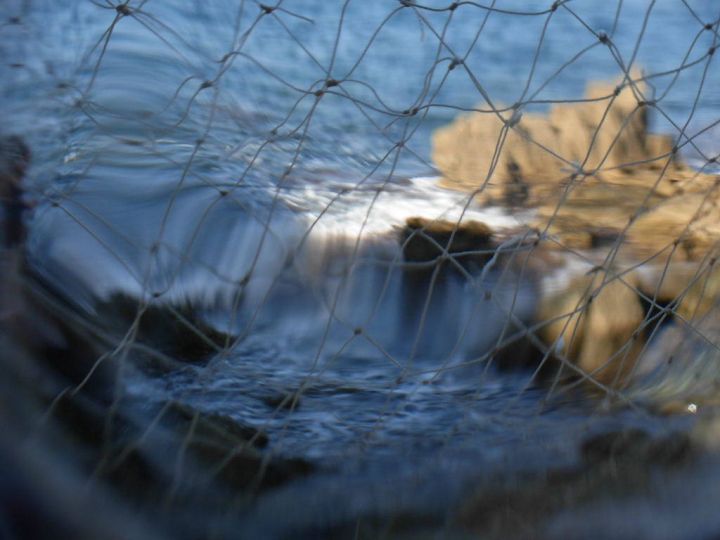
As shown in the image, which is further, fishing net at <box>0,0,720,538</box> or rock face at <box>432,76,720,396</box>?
rock face at <box>432,76,720,396</box>

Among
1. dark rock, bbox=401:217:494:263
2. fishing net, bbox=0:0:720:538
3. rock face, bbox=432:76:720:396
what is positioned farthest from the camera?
dark rock, bbox=401:217:494:263

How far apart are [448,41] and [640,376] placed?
1.02 metres

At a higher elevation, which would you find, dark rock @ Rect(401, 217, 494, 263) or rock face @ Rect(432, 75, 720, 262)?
rock face @ Rect(432, 75, 720, 262)

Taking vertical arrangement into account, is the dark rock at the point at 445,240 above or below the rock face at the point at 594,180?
below

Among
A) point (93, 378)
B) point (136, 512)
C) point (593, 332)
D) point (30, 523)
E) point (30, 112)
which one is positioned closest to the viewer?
point (30, 523)

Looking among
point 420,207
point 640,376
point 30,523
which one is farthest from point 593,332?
point 30,523

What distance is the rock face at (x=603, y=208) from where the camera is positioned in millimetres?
1438

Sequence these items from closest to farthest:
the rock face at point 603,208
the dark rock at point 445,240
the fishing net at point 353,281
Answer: the fishing net at point 353,281 → the rock face at point 603,208 → the dark rock at point 445,240

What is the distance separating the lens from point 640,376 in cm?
135

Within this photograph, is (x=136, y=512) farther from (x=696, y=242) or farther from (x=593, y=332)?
(x=696, y=242)

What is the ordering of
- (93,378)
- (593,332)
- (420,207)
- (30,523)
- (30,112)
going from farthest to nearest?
(420,207) < (593,332) < (30,112) < (93,378) < (30,523)

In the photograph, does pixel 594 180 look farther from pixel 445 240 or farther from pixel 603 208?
pixel 445 240

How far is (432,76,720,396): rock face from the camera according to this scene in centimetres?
144

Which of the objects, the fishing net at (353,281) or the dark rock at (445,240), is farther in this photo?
the dark rock at (445,240)
